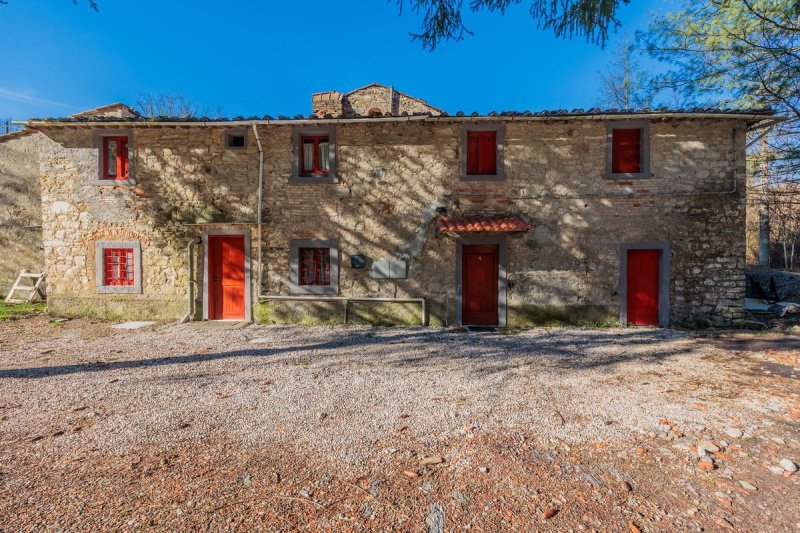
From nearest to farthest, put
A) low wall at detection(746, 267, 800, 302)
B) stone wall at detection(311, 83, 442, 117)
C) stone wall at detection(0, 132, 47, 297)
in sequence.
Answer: stone wall at detection(0, 132, 47, 297) → low wall at detection(746, 267, 800, 302) → stone wall at detection(311, 83, 442, 117)

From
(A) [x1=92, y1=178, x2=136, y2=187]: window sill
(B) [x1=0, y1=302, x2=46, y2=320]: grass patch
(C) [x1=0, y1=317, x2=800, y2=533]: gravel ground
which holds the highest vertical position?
(A) [x1=92, y1=178, x2=136, y2=187]: window sill

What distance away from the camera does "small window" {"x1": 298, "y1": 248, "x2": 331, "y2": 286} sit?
8961mm

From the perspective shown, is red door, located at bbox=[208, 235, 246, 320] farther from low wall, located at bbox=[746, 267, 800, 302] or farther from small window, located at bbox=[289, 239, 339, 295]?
low wall, located at bbox=[746, 267, 800, 302]

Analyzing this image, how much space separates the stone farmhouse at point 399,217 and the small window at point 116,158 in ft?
0.14

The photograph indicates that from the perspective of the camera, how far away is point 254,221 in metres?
8.80

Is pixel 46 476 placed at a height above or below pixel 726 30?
below

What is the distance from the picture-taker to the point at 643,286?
28.2 feet

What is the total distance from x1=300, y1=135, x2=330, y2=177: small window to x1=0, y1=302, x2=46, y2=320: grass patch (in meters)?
8.08

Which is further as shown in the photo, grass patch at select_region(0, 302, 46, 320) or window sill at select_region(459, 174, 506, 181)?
grass patch at select_region(0, 302, 46, 320)

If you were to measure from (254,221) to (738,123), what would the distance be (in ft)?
39.2

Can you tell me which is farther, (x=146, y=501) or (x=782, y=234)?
(x=782, y=234)

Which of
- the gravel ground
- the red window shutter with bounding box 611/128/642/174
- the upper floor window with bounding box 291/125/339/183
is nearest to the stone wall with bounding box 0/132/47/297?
the gravel ground

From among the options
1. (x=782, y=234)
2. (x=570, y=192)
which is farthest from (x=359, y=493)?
(x=782, y=234)

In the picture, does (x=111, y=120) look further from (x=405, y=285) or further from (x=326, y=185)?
(x=405, y=285)
